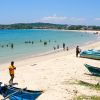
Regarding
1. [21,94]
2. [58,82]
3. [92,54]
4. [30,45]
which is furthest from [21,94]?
[30,45]

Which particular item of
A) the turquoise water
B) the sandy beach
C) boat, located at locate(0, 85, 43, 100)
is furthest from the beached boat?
boat, located at locate(0, 85, 43, 100)

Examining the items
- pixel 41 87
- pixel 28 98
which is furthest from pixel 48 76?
pixel 28 98

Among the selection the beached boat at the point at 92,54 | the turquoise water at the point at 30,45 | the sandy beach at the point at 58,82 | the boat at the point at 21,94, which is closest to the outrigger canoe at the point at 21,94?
the boat at the point at 21,94

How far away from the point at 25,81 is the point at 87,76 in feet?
16.5

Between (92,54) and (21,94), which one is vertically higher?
(21,94)

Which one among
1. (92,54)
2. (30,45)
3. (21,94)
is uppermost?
(21,94)

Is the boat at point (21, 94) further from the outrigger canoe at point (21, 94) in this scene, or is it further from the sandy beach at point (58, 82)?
the sandy beach at point (58, 82)

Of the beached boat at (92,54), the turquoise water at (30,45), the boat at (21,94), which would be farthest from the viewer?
the turquoise water at (30,45)

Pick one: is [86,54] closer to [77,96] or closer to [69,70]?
[69,70]

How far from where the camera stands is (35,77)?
23016 millimetres

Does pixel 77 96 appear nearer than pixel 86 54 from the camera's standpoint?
Yes

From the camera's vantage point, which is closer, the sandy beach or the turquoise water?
the sandy beach

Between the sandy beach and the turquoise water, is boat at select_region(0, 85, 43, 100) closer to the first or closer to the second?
the sandy beach

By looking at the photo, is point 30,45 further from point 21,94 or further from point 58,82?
point 21,94
